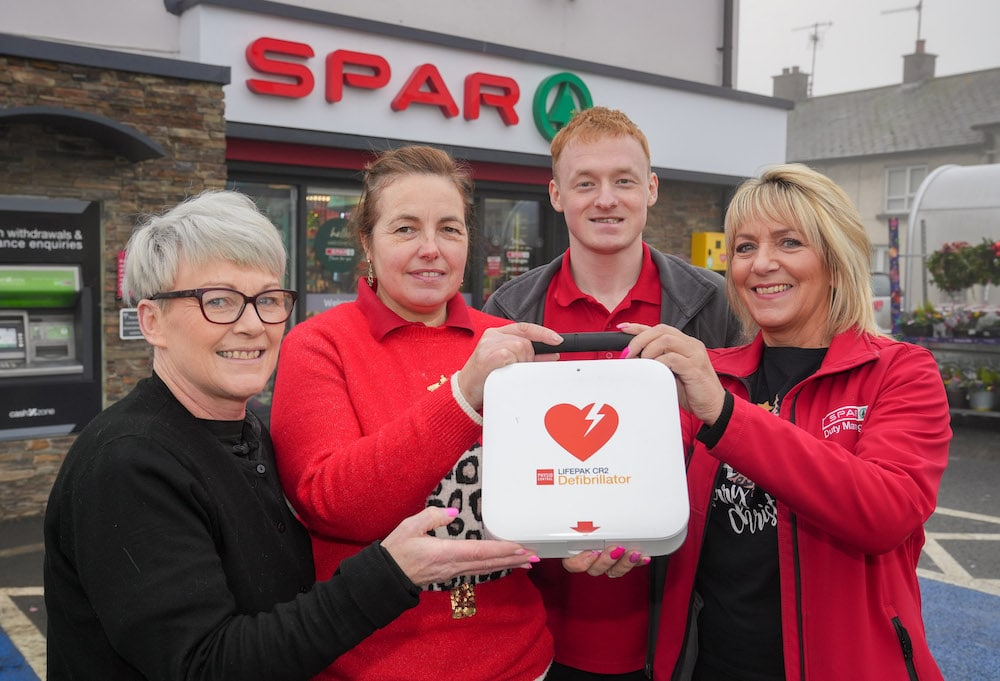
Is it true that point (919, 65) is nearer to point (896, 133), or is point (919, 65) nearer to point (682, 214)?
point (896, 133)

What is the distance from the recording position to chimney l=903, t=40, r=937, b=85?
33344 millimetres

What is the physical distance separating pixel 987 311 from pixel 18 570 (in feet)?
35.1

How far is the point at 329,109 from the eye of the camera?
7922 mm

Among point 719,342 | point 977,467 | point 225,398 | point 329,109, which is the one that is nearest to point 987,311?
point 977,467

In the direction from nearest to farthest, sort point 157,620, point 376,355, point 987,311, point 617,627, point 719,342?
point 157,620
point 376,355
point 617,627
point 719,342
point 987,311

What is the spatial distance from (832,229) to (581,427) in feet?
2.76

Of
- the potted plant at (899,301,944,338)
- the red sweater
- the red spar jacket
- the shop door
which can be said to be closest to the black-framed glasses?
the red sweater

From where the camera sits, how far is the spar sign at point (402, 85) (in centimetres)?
749

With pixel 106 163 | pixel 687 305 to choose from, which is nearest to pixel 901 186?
pixel 106 163

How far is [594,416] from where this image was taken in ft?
5.02

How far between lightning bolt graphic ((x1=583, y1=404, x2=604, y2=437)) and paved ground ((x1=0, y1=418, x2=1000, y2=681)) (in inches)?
129

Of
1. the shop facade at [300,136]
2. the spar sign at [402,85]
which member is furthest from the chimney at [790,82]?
the spar sign at [402,85]

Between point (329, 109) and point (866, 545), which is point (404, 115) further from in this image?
point (866, 545)

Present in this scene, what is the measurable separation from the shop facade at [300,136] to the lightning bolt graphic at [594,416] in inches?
99.1
